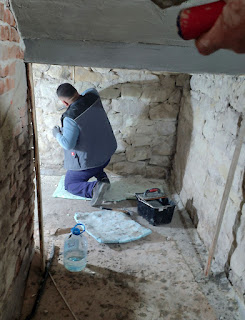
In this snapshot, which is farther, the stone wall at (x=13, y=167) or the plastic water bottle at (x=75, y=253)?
the plastic water bottle at (x=75, y=253)

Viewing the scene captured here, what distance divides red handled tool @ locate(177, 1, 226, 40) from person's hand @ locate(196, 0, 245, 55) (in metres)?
0.02

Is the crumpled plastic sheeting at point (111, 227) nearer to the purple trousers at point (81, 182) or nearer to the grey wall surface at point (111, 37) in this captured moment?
the purple trousers at point (81, 182)

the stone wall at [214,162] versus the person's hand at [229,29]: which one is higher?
the person's hand at [229,29]

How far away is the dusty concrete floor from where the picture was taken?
72.2 inches

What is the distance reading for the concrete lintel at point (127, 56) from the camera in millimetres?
1534

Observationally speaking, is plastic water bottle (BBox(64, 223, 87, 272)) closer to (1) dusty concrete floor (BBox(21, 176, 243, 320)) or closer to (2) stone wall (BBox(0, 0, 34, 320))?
(1) dusty concrete floor (BBox(21, 176, 243, 320))

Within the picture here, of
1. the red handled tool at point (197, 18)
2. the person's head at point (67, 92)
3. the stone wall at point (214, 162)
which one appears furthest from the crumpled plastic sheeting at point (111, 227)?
the red handled tool at point (197, 18)

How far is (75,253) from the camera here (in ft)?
7.45

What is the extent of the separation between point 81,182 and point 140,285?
153 centimetres

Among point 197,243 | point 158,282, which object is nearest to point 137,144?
point 197,243

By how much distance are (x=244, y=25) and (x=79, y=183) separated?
2532 mm

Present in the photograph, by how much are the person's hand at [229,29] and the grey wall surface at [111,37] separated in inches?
7.4

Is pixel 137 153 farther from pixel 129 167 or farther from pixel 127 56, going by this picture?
pixel 127 56

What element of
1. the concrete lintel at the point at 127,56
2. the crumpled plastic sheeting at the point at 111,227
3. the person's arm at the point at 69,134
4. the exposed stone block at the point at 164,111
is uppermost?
the concrete lintel at the point at 127,56
